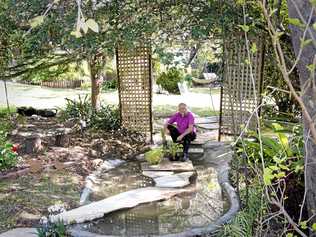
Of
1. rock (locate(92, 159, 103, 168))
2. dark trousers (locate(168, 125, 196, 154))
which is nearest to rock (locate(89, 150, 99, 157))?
rock (locate(92, 159, 103, 168))

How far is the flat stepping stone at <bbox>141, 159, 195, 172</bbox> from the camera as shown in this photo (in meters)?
6.04

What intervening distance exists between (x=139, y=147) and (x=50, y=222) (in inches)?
136

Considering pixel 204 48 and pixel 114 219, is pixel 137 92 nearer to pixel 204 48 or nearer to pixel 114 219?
pixel 204 48

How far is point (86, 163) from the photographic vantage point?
609 centimetres

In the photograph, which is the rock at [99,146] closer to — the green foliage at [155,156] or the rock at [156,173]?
the green foliage at [155,156]

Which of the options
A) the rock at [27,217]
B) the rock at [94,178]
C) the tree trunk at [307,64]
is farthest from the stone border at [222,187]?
the tree trunk at [307,64]

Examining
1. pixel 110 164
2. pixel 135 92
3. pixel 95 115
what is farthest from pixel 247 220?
pixel 95 115

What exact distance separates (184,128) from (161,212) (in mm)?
2094

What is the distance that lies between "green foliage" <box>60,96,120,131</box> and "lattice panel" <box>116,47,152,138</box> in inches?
8.4

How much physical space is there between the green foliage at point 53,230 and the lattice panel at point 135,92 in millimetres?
3976

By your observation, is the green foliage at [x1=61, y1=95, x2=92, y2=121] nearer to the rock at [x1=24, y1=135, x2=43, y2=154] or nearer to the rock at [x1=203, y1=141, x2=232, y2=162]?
the rock at [x1=24, y1=135, x2=43, y2=154]

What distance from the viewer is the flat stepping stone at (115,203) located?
4.28 metres

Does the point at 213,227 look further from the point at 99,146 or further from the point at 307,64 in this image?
the point at 99,146

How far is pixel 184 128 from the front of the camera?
652 cm
